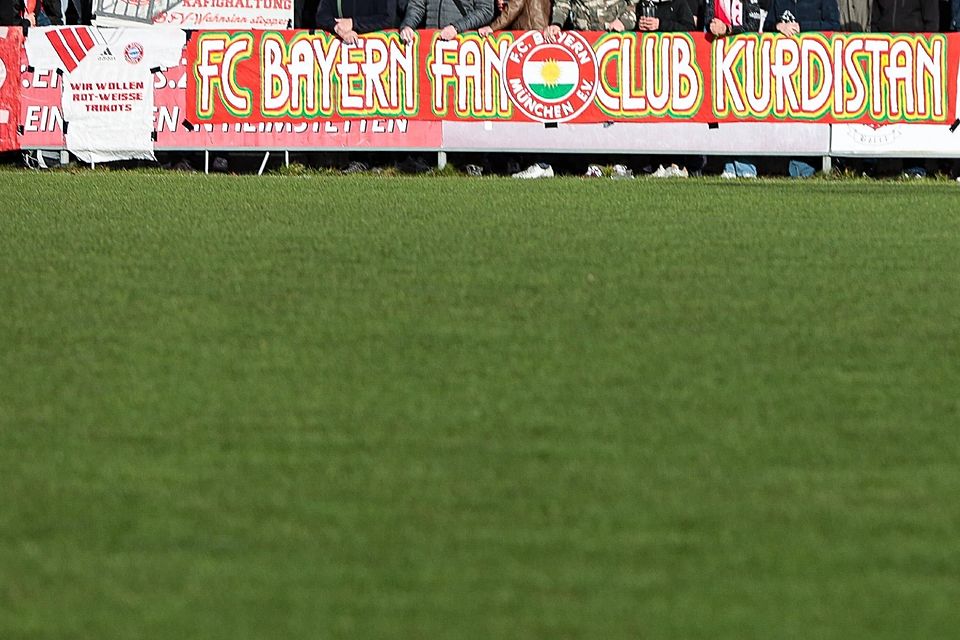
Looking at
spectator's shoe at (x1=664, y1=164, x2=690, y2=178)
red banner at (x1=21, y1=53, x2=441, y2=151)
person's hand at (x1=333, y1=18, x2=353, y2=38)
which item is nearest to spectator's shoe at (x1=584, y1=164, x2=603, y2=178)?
spectator's shoe at (x1=664, y1=164, x2=690, y2=178)

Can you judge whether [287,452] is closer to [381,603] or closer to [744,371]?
[381,603]

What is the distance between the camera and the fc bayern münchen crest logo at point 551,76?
59.5ft

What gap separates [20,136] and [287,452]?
14.0 m

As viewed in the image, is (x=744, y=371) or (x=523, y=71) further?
(x=523, y=71)

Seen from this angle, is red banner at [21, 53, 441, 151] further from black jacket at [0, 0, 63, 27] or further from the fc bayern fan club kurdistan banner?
black jacket at [0, 0, 63, 27]

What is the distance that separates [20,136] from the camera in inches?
730

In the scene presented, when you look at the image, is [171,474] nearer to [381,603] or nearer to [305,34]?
[381,603]

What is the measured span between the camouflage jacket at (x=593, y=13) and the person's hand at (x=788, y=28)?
148cm

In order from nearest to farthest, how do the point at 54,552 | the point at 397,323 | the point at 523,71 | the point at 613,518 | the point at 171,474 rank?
the point at 54,552
the point at 613,518
the point at 171,474
the point at 397,323
the point at 523,71

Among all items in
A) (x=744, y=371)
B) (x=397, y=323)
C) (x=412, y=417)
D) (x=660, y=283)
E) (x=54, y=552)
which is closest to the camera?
(x=54, y=552)

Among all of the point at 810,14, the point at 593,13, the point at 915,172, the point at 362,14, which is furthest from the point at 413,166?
the point at 915,172

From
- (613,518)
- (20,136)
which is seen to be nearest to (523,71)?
(20,136)

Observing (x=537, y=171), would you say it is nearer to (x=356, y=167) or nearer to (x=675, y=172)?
(x=675, y=172)

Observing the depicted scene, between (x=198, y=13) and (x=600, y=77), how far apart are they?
427cm
